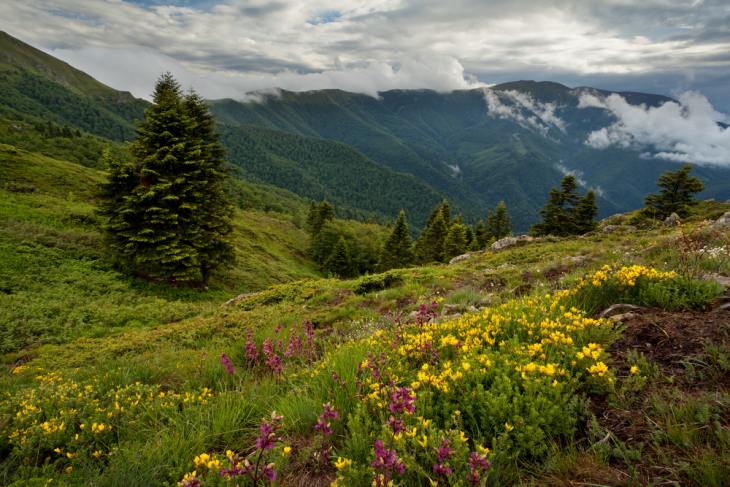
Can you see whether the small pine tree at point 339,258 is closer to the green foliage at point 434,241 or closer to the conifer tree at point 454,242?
the green foliage at point 434,241

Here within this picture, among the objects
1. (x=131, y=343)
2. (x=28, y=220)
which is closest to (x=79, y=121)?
(x=28, y=220)

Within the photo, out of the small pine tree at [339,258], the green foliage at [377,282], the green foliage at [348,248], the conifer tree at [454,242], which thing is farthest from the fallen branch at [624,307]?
the green foliage at [348,248]

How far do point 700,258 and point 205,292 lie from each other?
67.2 ft

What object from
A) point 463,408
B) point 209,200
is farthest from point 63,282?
point 463,408

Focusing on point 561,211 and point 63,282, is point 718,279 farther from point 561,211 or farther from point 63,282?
point 561,211

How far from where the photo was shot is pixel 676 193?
30.2 m

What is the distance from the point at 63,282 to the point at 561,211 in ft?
149

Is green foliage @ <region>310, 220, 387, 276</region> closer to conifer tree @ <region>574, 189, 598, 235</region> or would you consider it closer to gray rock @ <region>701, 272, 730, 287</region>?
conifer tree @ <region>574, 189, 598, 235</region>

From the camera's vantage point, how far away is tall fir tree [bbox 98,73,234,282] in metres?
15.3

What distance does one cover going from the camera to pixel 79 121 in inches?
7520

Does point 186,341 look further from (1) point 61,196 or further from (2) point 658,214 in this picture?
(2) point 658,214

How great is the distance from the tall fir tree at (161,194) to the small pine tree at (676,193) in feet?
125

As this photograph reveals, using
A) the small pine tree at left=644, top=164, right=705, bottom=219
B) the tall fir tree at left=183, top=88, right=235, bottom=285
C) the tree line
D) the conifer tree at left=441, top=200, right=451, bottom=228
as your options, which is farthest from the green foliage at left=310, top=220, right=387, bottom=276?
the small pine tree at left=644, top=164, right=705, bottom=219

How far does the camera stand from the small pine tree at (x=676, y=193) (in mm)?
29016
